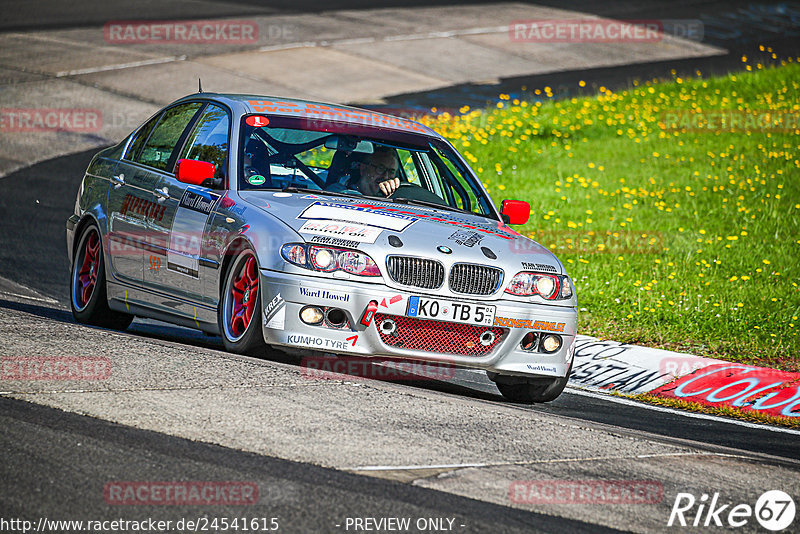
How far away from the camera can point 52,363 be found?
255 inches

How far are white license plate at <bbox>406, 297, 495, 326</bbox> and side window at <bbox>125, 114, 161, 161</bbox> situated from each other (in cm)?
302

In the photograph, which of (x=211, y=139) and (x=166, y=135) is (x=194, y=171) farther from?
(x=166, y=135)

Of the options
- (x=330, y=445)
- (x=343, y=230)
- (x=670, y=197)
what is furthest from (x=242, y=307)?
(x=670, y=197)

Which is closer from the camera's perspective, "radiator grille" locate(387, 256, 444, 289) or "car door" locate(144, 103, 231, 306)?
"radiator grille" locate(387, 256, 444, 289)

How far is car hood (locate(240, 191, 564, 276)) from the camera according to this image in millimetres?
6984

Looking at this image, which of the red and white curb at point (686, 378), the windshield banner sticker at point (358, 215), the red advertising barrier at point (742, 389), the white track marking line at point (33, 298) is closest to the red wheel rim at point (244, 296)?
the windshield banner sticker at point (358, 215)

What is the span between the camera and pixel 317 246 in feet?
22.7

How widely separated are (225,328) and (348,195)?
1.19 m

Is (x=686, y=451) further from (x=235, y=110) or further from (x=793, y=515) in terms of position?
(x=235, y=110)

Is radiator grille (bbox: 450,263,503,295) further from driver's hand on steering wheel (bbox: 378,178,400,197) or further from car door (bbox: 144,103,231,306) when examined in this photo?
car door (bbox: 144,103,231,306)

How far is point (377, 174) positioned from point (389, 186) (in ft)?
0.39

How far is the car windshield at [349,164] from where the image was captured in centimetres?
791

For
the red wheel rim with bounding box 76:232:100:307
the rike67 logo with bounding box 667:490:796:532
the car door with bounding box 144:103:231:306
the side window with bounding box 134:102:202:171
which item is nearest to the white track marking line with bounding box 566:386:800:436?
the rike67 logo with bounding box 667:490:796:532

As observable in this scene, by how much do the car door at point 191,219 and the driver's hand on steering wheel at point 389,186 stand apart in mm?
1049
